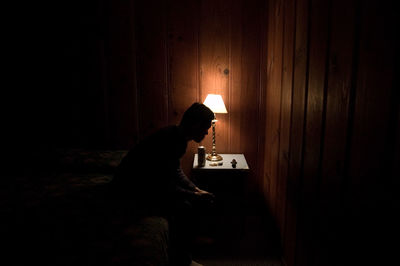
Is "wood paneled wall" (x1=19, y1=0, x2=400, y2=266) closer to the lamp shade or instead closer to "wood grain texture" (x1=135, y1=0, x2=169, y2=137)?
"wood grain texture" (x1=135, y1=0, x2=169, y2=137)

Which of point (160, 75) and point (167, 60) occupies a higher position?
point (167, 60)

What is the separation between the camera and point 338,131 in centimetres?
96

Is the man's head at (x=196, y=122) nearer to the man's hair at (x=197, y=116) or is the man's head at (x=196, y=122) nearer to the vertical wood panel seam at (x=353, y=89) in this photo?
the man's hair at (x=197, y=116)

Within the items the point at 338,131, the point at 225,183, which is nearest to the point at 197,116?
the point at 225,183

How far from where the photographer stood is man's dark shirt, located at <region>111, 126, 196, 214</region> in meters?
1.39

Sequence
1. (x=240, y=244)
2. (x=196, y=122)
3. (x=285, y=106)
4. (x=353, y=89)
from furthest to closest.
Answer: (x=240, y=244) → (x=285, y=106) → (x=196, y=122) → (x=353, y=89)

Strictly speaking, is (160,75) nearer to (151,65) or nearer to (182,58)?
(151,65)

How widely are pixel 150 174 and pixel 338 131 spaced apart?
0.98 meters

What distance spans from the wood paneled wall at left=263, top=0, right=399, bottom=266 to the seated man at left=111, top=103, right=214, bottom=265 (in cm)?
65

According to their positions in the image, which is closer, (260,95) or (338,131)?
(338,131)

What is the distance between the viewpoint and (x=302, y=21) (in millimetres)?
1393

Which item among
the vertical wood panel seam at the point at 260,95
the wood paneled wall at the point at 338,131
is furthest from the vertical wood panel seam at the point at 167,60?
the wood paneled wall at the point at 338,131

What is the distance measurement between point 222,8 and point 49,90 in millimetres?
1904

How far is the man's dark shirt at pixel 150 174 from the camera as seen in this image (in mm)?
1391
